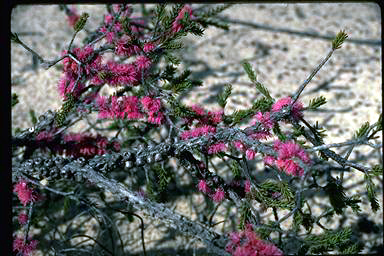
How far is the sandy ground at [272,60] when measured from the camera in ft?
11.5

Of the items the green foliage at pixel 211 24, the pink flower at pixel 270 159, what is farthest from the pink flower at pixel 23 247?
the green foliage at pixel 211 24

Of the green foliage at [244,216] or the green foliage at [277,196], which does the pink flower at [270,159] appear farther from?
the green foliage at [244,216]

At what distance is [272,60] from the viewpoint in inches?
160

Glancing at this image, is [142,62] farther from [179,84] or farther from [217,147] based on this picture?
[217,147]

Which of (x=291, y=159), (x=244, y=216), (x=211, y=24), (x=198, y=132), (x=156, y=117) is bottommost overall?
(x=244, y=216)

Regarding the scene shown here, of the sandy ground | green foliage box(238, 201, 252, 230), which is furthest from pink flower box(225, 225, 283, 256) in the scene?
the sandy ground

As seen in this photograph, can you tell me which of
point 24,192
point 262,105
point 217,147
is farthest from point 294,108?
point 24,192

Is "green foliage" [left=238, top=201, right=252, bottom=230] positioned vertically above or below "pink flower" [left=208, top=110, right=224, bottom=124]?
below

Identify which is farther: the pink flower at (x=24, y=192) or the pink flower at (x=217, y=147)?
the pink flower at (x=24, y=192)

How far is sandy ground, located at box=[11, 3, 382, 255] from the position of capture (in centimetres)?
351

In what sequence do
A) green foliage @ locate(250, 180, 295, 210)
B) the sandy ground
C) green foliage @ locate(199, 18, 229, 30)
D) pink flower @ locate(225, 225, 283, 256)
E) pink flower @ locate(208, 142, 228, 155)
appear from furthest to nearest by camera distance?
the sandy ground → green foliage @ locate(199, 18, 229, 30) → pink flower @ locate(208, 142, 228, 155) → green foliage @ locate(250, 180, 295, 210) → pink flower @ locate(225, 225, 283, 256)

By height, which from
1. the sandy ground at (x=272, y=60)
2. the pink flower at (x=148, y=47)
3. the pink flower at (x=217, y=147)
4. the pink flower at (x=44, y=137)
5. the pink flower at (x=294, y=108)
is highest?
the sandy ground at (x=272, y=60)

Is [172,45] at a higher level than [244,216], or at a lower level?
higher

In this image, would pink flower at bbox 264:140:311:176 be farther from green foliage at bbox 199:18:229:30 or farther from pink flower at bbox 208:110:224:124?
green foliage at bbox 199:18:229:30
